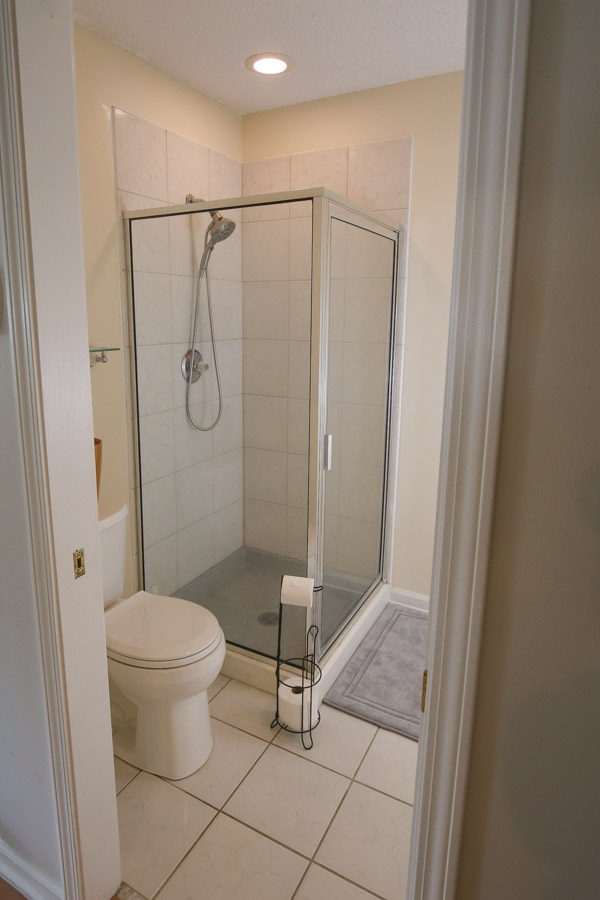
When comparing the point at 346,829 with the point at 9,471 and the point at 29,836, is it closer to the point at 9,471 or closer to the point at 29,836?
the point at 29,836

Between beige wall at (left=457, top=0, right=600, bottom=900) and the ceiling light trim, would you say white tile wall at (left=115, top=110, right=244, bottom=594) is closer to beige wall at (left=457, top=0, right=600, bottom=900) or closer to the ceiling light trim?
the ceiling light trim

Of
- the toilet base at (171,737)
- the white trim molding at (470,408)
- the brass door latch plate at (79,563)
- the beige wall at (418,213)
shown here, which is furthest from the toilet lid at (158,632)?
the beige wall at (418,213)

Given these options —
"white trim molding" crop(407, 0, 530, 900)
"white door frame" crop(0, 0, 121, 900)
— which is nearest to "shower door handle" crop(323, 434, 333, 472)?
"white door frame" crop(0, 0, 121, 900)

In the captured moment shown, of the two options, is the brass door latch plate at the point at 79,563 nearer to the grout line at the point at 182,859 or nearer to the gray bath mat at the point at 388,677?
the grout line at the point at 182,859

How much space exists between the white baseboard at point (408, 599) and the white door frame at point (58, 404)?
183 cm

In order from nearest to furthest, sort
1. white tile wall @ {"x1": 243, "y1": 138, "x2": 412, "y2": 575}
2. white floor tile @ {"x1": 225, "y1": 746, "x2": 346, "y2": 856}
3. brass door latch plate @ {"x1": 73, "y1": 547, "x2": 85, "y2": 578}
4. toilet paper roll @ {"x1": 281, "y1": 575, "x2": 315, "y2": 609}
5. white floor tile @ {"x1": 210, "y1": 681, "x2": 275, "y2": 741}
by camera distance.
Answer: brass door latch plate @ {"x1": 73, "y1": 547, "x2": 85, "y2": 578}
white floor tile @ {"x1": 225, "y1": 746, "x2": 346, "y2": 856}
toilet paper roll @ {"x1": 281, "y1": 575, "x2": 315, "y2": 609}
white floor tile @ {"x1": 210, "y1": 681, "x2": 275, "y2": 741}
white tile wall @ {"x1": 243, "y1": 138, "x2": 412, "y2": 575}

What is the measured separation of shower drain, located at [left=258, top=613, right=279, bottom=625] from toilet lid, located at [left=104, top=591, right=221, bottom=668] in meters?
0.54

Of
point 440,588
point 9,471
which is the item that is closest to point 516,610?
point 440,588

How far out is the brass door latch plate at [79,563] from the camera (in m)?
1.24

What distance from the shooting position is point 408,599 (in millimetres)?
2939

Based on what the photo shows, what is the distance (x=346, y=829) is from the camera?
1709 millimetres

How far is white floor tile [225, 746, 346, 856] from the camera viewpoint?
1694mm

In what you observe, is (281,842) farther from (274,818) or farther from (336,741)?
(336,741)

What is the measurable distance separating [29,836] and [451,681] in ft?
4.45
